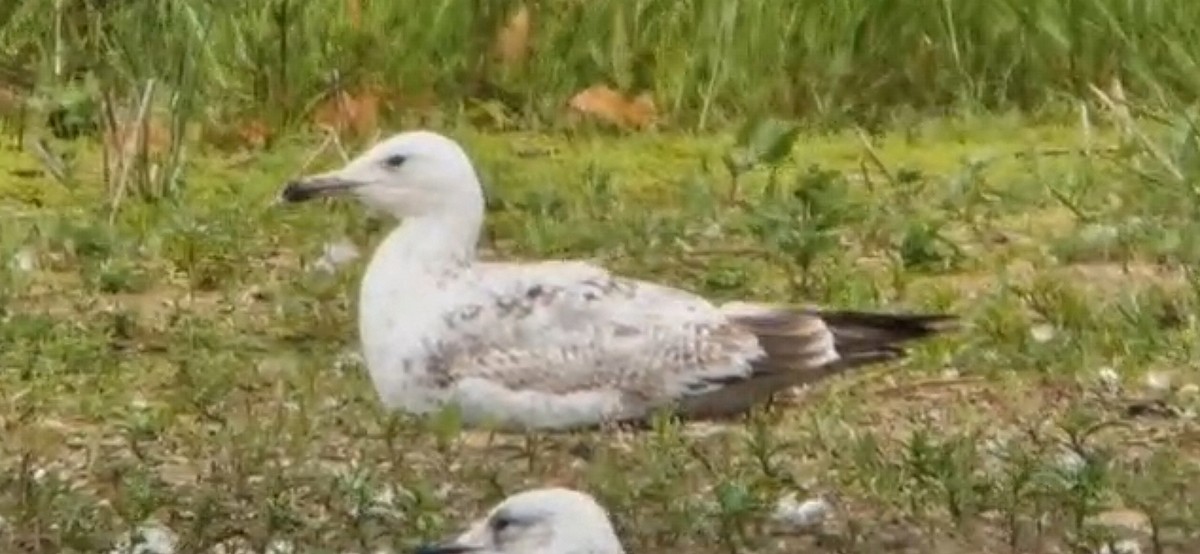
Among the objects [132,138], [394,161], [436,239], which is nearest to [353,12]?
[132,138]

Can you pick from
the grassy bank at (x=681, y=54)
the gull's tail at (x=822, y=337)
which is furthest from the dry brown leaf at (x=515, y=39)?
the gull's tail at (x=822, y=337)

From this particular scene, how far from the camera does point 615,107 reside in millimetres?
9805

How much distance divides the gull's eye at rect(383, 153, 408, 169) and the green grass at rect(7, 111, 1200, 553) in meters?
0.41

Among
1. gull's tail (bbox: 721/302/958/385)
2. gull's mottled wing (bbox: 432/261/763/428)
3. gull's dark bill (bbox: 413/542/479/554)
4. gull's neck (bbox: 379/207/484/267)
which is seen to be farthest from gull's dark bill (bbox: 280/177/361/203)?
gull's dark bill (bbox: 413/542/479/554)

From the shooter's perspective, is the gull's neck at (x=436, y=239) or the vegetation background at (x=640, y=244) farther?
the gull's neck at (x=436, y=239)

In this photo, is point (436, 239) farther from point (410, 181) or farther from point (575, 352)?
point (575, 352)

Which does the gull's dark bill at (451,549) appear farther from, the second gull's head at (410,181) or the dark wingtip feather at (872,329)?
the second gull's head at (410,181)

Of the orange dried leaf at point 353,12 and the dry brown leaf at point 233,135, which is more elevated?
the orange dried leaf at point 353,12

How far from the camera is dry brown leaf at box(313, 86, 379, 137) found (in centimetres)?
949

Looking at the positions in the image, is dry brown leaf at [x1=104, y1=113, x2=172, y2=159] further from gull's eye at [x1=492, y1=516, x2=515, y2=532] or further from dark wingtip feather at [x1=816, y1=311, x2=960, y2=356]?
gull's eye at [x1=492, y1=516, x2=515, y2=532]

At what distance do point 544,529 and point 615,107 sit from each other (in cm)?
510

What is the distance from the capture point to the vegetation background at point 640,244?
564 centimetres

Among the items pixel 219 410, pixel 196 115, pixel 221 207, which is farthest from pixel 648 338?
pixel 196 115

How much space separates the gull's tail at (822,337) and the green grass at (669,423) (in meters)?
0.10
